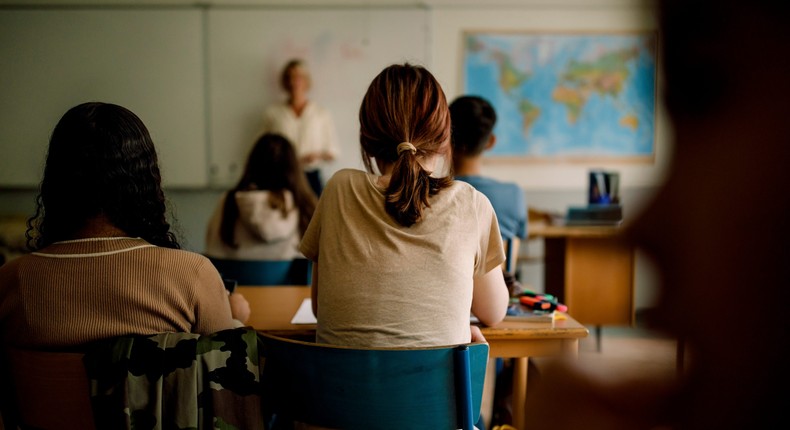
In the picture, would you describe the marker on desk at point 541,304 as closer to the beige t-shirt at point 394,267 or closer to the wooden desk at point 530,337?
the wooden desk at point 530,337

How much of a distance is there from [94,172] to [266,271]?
994 millimetres

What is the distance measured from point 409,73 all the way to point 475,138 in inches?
43.1

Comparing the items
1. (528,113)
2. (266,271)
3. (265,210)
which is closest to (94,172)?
(266,271)

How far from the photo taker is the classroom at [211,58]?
4.48 meters

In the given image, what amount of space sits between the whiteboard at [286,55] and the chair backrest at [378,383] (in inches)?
140

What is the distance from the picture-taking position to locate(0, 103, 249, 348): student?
43.8 inches

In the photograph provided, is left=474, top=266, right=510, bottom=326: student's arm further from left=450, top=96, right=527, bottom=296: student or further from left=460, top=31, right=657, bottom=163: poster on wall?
left=460, top=31, right=657, bottom=163: poster on wall

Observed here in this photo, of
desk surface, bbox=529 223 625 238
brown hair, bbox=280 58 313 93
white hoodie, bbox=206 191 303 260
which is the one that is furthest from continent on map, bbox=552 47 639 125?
white hoodie, bbox=206 191 303 260

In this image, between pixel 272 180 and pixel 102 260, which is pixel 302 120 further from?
pixel 102 260

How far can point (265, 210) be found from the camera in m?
2.59

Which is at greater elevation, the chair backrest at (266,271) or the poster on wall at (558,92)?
the poster on wall at (558,92)

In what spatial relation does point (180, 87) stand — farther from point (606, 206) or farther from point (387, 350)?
point (387, 350)

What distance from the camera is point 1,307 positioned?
112 cm

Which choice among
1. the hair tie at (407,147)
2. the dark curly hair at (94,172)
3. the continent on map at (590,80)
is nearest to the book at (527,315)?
the hair tie at (407,147)
